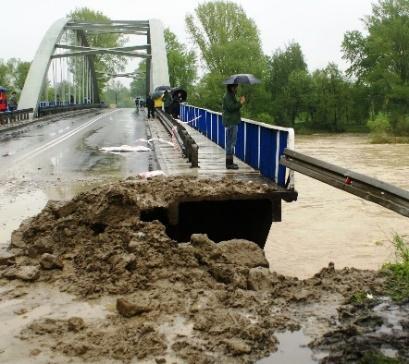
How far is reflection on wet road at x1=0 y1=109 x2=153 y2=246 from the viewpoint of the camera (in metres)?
9.51

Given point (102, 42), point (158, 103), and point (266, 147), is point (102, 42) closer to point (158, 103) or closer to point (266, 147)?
point (158, 103)

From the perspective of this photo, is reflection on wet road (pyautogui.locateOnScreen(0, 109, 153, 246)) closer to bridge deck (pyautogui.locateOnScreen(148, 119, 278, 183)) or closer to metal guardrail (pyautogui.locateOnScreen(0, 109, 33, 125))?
bridge deck (pyautogui.locateOnScreen(148, 119, 278, 183))

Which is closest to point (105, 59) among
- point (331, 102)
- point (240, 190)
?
point (331, 102)

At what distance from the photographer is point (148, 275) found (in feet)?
20.7

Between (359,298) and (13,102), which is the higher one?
(13,102)

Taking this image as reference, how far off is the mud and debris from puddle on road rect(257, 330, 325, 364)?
0.07 m

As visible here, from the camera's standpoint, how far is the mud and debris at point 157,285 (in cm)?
484

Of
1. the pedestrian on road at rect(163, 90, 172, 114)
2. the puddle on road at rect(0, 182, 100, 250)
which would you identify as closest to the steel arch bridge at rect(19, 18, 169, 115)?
the pedestrian on road at rect(163, 90, 172, 114)

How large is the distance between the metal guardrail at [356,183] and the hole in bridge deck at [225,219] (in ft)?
3.98

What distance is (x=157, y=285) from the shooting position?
6.12m

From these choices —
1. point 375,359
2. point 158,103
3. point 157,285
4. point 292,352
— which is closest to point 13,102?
point 158,103

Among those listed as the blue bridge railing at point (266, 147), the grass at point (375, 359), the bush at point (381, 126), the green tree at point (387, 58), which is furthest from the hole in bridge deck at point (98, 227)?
the green tree at point (387, 58)

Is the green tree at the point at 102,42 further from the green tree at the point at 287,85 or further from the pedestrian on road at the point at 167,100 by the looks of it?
the pedestrian on road at the point at 167,100

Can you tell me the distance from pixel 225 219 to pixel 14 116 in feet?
85.7
